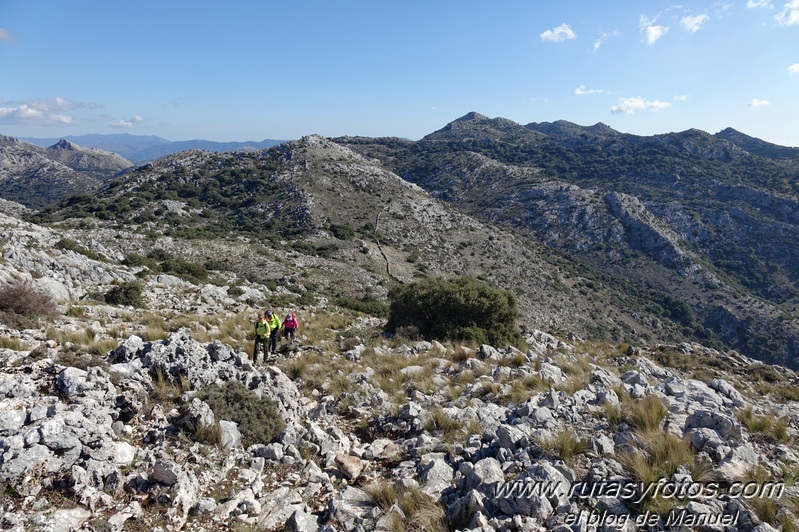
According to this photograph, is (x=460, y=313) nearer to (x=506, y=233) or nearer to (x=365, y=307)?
(x=365, y=307)

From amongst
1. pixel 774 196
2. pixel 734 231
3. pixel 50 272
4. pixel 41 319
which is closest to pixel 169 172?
pixel 50 272

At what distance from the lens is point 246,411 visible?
7.27 m

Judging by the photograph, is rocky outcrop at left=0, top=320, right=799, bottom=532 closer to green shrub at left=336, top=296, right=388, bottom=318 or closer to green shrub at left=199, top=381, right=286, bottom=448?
green shrub at left=199, top=381, right=286, bottom=448

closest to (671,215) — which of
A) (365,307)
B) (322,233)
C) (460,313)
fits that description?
(322,233)

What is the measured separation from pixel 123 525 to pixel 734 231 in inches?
4606

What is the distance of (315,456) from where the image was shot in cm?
682

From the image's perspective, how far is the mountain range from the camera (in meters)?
48.5

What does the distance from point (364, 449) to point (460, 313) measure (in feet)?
39.6

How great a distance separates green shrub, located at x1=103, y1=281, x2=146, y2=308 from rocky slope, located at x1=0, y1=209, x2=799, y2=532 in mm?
8652

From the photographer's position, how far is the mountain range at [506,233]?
48500 mm

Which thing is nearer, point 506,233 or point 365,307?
point 365,307

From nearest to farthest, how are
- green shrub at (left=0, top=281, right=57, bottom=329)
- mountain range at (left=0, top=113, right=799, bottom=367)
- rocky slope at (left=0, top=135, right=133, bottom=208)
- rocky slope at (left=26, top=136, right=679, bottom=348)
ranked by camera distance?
green shrub at (left=0, top=281, right=57, bottom=329)
rocky slope at (left=26, top=136, right=679, bottom=348)
mountain range at (left=0, top=113, right=799, bottom=367)
rocky slope at (left=0, top=135, right=133, bottom=208)

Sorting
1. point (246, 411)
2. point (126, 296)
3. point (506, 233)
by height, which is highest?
point (506, 233)

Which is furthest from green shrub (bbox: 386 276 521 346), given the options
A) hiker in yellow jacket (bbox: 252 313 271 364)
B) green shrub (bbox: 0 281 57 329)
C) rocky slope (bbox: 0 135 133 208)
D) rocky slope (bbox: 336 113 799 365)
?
rocky slope (bbox: 0 135 133 208)
